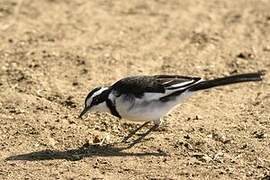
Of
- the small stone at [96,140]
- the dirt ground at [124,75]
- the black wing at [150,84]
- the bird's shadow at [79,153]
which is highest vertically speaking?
the black wing at [150,84]

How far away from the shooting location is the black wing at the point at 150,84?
8.38m

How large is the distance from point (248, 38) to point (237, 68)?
48.6 inches

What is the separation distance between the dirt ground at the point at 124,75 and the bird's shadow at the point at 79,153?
1cm

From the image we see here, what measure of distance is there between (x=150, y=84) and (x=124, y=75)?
227 cm

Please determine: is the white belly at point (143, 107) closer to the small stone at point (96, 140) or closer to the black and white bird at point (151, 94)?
the black and white bird at point (151, 94)

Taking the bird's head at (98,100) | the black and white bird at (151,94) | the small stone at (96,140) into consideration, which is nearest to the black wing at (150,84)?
the black and white bird at (151,94)

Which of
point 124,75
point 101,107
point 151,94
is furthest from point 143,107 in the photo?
point 124,75

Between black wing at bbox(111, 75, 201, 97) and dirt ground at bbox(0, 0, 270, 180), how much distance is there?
0.68 m

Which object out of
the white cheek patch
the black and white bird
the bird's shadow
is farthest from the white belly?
the bird's shadow

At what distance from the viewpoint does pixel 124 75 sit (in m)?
10.7

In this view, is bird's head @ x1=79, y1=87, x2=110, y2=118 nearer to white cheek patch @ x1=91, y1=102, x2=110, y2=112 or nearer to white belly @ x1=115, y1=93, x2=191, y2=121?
white cheek patch @ x1=91, y1=102, x2=110, y2=112

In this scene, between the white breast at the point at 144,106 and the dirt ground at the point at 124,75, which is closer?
the dirt ground at the point at 124,75

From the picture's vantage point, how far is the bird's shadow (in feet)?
27.2

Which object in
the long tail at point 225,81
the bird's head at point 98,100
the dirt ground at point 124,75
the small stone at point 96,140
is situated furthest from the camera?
the small stone at point 96,140
